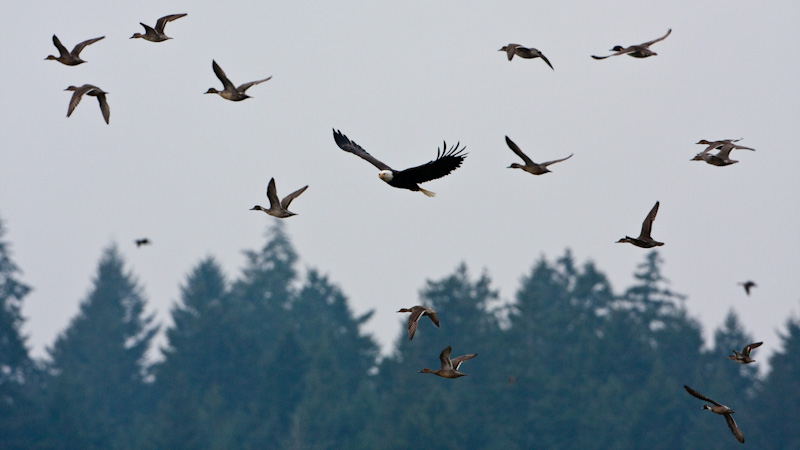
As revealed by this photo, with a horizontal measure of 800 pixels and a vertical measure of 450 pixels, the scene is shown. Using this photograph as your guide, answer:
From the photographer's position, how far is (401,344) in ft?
257

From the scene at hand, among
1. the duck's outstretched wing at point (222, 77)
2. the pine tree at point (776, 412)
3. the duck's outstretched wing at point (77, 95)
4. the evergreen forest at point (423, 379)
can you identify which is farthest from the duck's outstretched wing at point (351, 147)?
the pine tree at point (776, 412)

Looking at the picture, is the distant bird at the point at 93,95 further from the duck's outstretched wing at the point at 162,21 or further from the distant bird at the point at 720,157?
the distant bird at the point at 720,157

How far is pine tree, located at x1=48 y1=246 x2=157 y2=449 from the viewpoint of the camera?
83.7 meters

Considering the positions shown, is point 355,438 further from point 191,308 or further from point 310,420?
point 191,308

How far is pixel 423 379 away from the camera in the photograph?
68.9 metres

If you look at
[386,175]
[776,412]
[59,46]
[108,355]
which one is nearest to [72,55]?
[59,46]

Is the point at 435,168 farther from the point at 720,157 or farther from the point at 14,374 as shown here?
the point at 14,374

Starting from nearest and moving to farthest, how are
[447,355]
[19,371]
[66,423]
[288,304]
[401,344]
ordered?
[447,355] → [66,423] → [401,344] → [19,371] → [288,304]

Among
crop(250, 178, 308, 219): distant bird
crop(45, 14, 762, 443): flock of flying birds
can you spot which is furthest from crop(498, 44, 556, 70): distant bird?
crop(250, 178, 308, 219): distant bird

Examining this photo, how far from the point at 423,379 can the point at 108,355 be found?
42159mm

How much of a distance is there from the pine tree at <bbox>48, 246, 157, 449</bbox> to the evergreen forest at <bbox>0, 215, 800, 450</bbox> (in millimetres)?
235

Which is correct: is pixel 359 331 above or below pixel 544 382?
above

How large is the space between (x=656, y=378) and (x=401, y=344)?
16.7m

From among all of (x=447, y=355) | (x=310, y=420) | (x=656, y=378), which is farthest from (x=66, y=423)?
(x=447, y=355)
